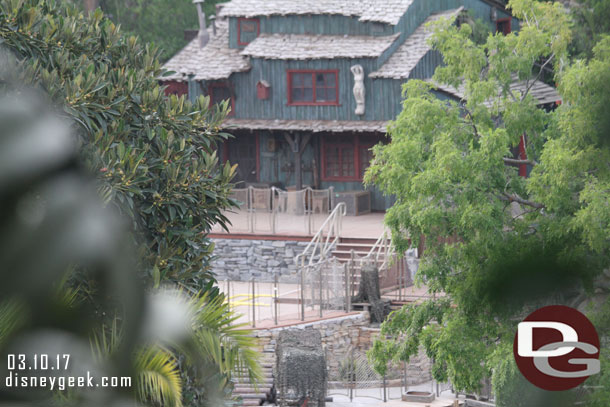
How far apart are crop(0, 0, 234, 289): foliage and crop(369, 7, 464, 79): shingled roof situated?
1829cm

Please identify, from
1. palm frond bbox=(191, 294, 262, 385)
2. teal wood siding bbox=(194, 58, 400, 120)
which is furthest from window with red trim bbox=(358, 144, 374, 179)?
palm frond bbox=(191, 294, 262, 385)

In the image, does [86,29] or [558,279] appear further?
[86,29]

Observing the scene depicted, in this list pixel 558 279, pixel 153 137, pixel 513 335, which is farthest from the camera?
pixel 513 335

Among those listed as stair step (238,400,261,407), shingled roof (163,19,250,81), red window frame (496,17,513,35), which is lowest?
stair step (238,400,261,407)

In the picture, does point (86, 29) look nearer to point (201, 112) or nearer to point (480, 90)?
point (201, 112)

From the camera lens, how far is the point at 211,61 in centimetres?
3288

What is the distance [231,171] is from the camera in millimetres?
11562

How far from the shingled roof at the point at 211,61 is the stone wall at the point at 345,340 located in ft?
35.0

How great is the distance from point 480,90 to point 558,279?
11912 mm

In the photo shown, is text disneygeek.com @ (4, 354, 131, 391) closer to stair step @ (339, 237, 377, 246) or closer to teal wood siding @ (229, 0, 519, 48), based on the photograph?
stair step @ (339, 237, 377, 246)

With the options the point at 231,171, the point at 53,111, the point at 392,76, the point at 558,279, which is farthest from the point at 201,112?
the point at 392,76

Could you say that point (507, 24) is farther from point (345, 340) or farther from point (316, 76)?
point (345, 340)

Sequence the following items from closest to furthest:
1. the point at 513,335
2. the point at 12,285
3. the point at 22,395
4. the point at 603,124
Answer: the point at 603,124
the point at 12,285
the point at 22,395
the point at 513,335

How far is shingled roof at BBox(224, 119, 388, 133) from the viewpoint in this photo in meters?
30.0
